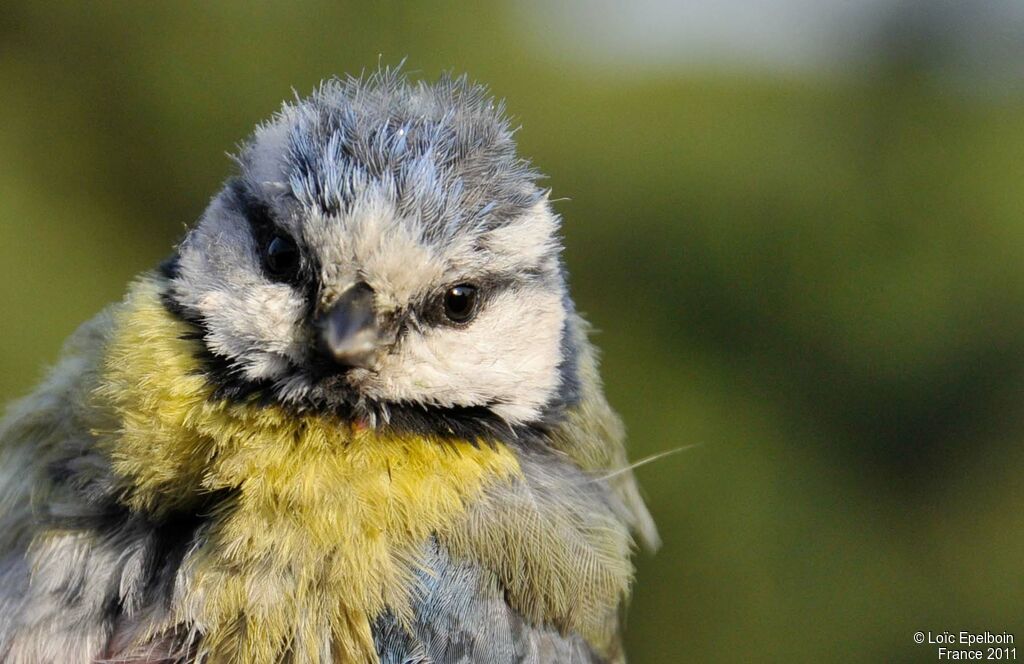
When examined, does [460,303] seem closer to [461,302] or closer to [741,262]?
[461,302]

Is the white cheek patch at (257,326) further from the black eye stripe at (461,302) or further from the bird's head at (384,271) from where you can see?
the black eye stripe at (461,302)

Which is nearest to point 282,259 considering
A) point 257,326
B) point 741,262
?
point 257,326

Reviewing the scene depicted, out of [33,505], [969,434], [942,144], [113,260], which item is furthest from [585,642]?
[113,260]

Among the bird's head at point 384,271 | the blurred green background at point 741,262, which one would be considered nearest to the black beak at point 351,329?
the bird's head at point 384,271

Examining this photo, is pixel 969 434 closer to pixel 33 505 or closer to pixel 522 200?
pixel 522 200

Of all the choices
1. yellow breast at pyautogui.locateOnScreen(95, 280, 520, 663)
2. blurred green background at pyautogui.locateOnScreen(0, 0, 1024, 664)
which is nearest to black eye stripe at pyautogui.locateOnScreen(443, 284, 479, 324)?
yellow breast at pyautogui.locateOnScreen(95, 280, 520, 663)
